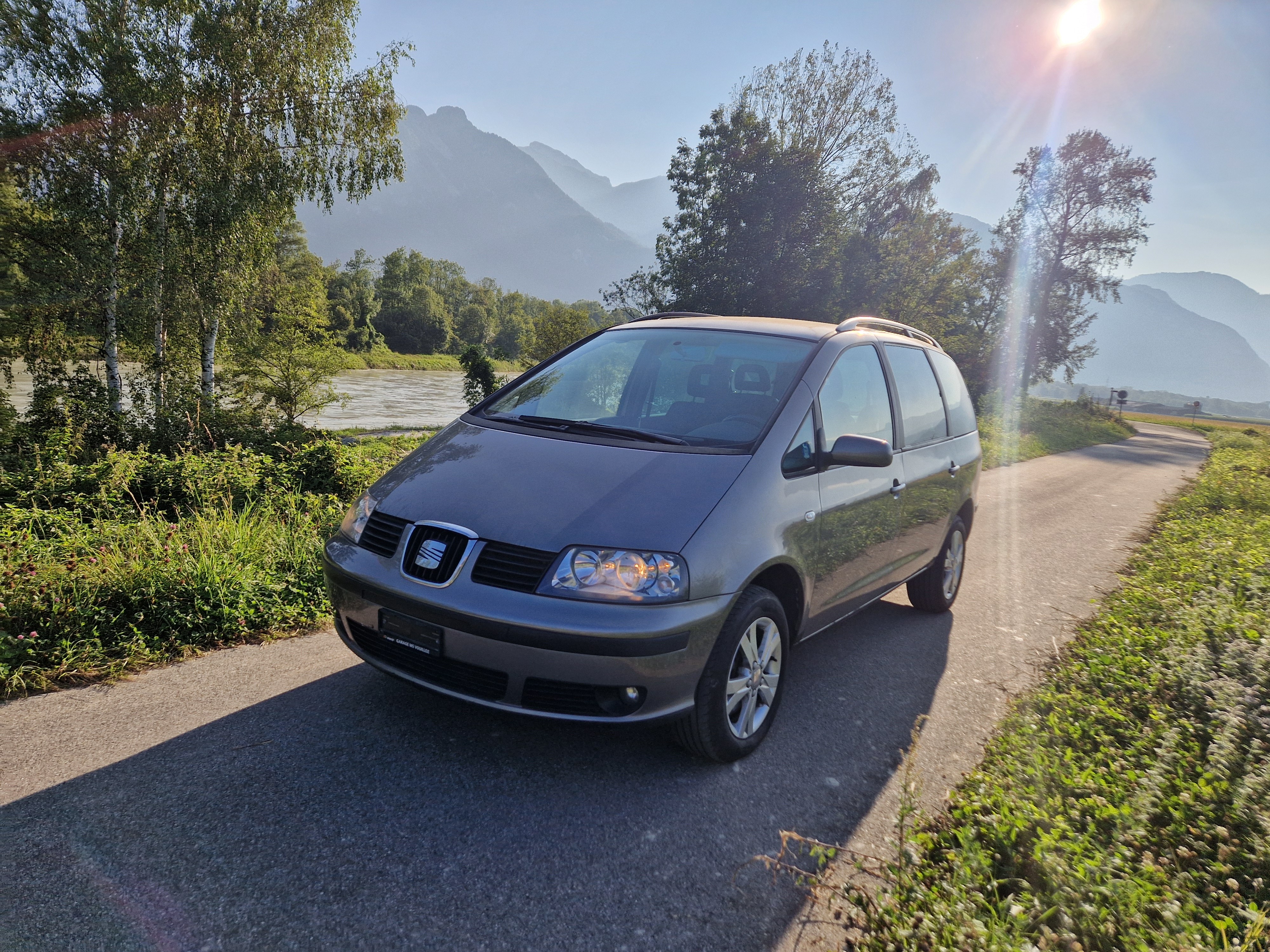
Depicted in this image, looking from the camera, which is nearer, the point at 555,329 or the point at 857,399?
the point at 857,399

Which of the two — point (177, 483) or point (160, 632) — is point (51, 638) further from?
point (177, 483)

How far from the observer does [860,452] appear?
3.41 meters

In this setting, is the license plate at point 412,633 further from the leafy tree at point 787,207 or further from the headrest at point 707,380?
the leafy tree at point 787,207

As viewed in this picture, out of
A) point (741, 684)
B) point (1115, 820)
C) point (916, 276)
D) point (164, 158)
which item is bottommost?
point (1115, 820)

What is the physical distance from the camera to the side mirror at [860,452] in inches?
134

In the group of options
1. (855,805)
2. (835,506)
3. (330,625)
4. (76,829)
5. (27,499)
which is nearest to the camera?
(76,829)

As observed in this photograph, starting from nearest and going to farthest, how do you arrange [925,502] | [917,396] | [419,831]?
[419,831], [925,502], [917,396]

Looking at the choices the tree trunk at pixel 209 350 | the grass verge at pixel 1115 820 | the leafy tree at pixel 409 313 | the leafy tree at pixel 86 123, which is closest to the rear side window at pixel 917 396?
the grass verge at pixel 1115 820

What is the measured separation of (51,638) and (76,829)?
1.68 m

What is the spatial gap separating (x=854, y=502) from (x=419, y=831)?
2.42 meters

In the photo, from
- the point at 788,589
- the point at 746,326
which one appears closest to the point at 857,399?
the point at 746,326

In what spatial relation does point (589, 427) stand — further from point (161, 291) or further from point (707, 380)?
point (161, 291)

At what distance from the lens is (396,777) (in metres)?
2.83

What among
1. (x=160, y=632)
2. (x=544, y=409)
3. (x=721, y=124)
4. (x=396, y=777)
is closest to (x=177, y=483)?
(x=160, y=632)
